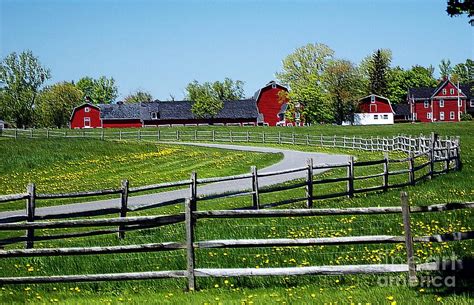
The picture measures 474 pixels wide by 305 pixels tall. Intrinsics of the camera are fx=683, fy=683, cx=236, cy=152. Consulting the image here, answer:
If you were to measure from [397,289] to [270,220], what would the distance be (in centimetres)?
779

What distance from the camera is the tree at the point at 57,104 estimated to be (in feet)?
427

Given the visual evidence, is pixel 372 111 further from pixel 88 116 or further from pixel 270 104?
pixel 88 116

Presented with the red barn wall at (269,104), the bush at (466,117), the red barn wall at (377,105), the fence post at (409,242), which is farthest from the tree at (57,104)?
the fence post at (409,242)

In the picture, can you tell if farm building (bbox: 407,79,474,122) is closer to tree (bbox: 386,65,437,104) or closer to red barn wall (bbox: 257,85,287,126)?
tree (bbox: 386,65,437,104)

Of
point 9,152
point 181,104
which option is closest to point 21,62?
point 181,104

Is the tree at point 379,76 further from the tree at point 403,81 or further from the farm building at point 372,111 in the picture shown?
the farm building at point 372,111

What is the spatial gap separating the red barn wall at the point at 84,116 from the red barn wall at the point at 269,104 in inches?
1176

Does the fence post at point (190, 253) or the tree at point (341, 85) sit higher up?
the tree at point (341, 85)

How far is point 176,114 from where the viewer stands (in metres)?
126

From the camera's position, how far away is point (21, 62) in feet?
374

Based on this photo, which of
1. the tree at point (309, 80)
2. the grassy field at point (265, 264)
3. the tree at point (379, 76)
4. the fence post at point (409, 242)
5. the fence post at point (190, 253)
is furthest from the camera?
the tree at point (379, 76)

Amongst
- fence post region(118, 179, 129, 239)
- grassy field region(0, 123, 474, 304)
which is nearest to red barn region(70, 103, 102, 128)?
grassy field region(0, 123, 474, 304)

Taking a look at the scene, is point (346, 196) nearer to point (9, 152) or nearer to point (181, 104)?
point (9, 152)

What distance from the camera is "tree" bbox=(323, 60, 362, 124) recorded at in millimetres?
116812
